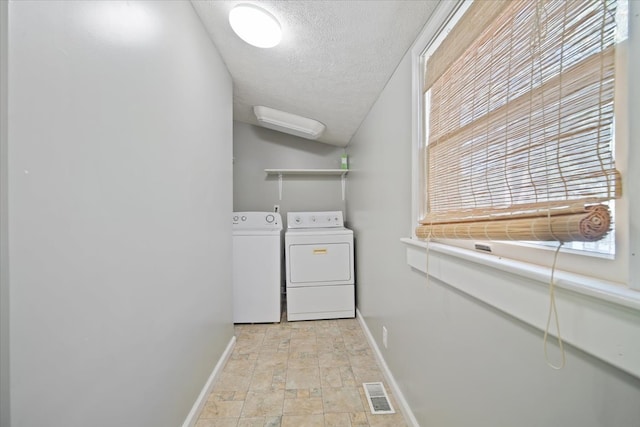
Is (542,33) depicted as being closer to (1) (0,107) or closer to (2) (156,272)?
(1) (0,107)

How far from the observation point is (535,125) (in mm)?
594

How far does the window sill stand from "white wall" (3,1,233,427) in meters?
1.10

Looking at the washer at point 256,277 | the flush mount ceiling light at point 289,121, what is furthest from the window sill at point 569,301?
the flush mount ceiling light at point 289,121

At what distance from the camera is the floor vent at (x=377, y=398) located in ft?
4.38

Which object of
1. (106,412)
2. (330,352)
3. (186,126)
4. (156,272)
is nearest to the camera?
(106,412)

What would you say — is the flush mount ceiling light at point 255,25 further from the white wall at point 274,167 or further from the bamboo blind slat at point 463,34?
the white wall at point 274,167

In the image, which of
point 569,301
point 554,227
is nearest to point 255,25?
point 554,227

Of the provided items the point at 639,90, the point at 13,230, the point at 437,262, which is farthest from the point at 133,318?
the point at 639,90

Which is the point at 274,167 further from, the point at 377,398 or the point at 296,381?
the point at 377,398

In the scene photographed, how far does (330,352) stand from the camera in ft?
6.23

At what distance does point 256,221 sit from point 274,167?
0.85 m

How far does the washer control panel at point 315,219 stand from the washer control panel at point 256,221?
0.25 m

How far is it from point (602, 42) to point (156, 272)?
1.40 m

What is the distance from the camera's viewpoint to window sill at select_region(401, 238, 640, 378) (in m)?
0.40
